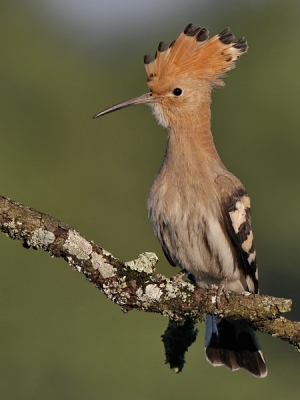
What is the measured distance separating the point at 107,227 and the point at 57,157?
131cm

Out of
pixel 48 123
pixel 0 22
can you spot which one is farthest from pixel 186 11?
pixel 48 123

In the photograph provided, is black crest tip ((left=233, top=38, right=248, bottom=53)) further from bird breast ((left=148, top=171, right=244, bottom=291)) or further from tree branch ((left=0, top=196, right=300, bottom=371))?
tree branch ((left=0, top=196, right=300, bottom=371))

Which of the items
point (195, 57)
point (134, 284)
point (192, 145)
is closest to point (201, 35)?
point (195, 57)

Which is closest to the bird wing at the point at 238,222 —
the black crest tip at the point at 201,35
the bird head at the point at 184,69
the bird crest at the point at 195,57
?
the bird head at the point at 184,69

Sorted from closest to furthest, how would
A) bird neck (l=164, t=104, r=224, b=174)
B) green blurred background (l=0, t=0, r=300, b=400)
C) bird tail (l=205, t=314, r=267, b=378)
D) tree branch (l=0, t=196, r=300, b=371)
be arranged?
tree branch (l=0, t=196, r=300, b=371)
bird neck (l=164, t=104, r=224, b=174)
bird tail (l=205, t=314, r=267, b=378)
green blurred background (l=0, t=0, r=300, b=400)

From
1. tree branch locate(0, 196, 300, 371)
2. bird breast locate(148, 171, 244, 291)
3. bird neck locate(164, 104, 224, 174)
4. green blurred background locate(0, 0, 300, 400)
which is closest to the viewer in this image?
tree branch locate(0, 196, 300, 371)

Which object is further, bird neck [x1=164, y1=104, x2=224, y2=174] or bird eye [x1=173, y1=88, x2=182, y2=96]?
bird eye [x1=173, y1=88, x2=182, y2=96]

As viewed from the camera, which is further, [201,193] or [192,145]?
[192,145]

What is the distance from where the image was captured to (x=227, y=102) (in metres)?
9.01

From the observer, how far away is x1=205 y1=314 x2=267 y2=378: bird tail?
365 centimetres

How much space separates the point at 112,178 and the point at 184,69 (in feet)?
14.4

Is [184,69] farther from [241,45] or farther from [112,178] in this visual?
[112,178]

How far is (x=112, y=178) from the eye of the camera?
26.2 feet

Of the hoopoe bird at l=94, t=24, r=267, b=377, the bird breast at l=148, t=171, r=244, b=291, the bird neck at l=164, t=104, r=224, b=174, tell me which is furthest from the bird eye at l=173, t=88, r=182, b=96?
the bird breast at l=148, t=171, r=244, b=291
